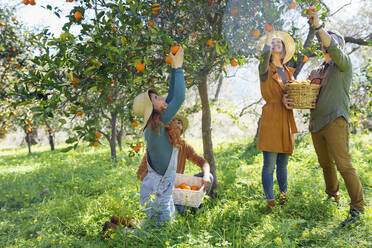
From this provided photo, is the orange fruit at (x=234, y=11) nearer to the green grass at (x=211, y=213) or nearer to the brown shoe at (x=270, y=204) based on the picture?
the green grass at (x=211, y=213)

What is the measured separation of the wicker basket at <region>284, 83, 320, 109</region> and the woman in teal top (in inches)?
48.0

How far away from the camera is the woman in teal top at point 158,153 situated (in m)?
2.53

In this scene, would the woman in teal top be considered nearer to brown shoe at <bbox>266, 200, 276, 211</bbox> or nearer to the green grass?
the green grass

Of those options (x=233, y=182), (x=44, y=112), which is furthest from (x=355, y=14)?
(x=44, y=112)

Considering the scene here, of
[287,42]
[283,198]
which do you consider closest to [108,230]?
[283,198]

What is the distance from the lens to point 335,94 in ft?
9.06

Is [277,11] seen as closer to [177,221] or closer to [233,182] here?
[177,221]

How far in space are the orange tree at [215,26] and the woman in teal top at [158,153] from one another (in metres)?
0.50

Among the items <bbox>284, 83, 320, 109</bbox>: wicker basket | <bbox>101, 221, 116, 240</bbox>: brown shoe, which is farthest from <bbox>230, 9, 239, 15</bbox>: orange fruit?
<bbox>101, 221, 116, 240</bbox>: brown shoe

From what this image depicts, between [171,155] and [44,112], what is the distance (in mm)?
1161

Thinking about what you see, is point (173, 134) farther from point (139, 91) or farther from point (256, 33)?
point (256, 33)

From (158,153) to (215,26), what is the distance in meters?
1.49

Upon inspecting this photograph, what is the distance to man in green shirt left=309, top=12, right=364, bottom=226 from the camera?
8.63 ft

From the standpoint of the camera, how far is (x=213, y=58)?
2.99m
